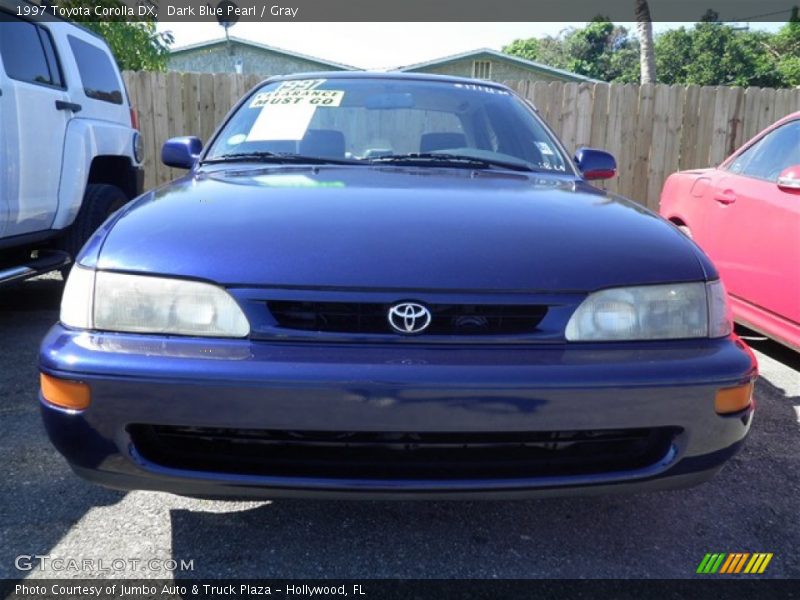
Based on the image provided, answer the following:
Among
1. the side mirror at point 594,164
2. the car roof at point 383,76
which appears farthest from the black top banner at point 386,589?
the car roof at point 383,76

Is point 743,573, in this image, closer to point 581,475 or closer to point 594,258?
point 581,475

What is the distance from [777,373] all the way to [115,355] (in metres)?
3.59

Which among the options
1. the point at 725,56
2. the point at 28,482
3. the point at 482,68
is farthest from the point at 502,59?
the point at 28,482

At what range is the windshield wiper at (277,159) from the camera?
8.70ft

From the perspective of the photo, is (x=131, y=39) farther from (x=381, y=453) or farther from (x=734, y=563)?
(x=734, y=563)

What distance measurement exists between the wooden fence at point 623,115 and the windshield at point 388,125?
5046mm

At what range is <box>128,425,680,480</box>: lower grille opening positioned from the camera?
1.68 meters

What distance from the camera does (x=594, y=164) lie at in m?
3.20

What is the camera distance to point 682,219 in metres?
4.66

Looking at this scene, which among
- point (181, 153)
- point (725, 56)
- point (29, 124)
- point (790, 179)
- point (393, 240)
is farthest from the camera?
point (725, 56)

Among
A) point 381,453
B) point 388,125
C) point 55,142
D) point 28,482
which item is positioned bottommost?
point 28,482

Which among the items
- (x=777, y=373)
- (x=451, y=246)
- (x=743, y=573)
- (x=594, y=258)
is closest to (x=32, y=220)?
(x=451, y=246)

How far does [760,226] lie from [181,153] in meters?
2.98

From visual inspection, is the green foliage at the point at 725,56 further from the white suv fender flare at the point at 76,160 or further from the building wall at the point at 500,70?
the white suv fender flare at the point at 76,160
